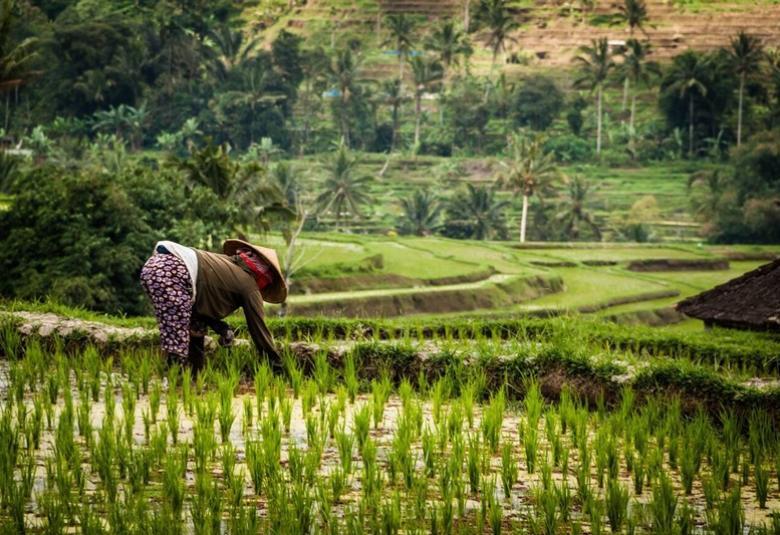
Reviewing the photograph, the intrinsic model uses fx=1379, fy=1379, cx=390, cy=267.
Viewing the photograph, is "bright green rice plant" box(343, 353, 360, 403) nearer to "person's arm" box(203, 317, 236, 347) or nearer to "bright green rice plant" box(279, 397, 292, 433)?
"person's arm" box(203, 317, 236, 347)

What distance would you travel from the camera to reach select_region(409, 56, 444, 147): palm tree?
6311 cm

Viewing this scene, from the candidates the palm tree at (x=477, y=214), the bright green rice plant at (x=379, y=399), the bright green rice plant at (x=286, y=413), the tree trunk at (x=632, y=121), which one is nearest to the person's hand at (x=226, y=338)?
the bright green rice plant at (x=379, y=399)

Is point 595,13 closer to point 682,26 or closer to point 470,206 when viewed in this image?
A: point 682,26

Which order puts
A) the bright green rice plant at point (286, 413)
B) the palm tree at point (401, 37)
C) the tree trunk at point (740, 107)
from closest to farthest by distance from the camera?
the bright green rice plant at point (286, 413), the tree trunk at point (740, 107), the palm tree at point (401, 37)

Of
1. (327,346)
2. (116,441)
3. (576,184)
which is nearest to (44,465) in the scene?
(116,441)

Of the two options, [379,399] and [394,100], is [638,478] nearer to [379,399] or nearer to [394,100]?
[379,399]

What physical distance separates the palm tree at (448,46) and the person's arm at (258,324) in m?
59.6

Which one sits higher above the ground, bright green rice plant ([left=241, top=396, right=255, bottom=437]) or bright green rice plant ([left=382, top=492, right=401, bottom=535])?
bright green rice plant ([left=382, top=492, right=401, bottom=535])

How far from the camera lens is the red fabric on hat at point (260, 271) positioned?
7.83 m

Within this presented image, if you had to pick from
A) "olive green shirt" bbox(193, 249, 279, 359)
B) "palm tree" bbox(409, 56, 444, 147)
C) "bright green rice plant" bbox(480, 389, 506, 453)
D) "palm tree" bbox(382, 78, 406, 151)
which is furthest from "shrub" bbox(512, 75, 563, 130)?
"bright green rice plant" bbox(480, 389, 506, 453)

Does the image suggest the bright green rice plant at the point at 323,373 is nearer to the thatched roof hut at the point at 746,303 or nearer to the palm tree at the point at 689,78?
the thatched roof hut at the point at 746,303

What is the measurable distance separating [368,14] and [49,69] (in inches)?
1068

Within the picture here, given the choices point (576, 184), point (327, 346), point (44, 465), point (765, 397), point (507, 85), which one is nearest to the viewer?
point (44, 465)

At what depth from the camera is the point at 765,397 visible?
7031 mm
